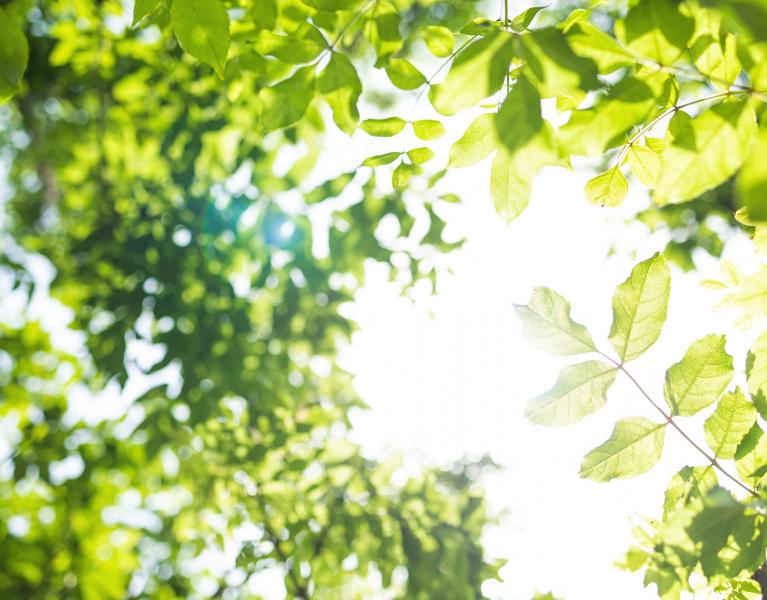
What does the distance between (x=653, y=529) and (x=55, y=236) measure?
6358 millimetres

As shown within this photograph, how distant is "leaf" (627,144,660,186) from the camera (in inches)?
38.0

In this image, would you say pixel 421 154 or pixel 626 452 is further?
pixel 421 154

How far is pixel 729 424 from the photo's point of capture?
0.83 metres

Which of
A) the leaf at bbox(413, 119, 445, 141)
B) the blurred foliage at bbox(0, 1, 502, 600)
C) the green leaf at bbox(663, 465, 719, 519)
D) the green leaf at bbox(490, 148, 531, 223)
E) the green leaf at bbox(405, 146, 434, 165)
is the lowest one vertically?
the blurred foliage at bbox(0, 1, 502, 600)

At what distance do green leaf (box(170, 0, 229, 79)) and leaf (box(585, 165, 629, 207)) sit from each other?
2.50 ft

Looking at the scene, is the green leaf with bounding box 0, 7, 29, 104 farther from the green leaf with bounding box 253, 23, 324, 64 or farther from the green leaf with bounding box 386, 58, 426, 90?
the green leaf with bounding box 386, 58, 426, 90

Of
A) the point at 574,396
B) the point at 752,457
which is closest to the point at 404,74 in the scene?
the point at 574,396

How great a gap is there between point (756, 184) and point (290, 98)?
0.95 m

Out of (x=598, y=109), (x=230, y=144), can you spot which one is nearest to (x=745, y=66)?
(x=598, y=109)

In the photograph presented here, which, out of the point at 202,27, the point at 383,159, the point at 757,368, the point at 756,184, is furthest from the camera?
the point at 383,159

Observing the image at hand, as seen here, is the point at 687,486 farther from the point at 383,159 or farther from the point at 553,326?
the point at 383,159

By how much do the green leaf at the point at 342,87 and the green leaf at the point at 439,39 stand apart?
0.17 meters

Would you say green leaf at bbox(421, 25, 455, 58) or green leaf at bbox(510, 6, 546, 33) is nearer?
green leaf at bbox(510, 6, 546, 33)

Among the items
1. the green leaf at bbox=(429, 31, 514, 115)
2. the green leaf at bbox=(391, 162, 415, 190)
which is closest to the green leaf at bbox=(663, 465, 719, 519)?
the green leaf at bbox=(429, 31, 514, 115)
